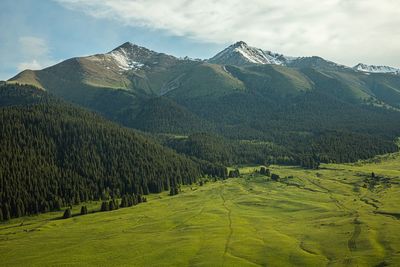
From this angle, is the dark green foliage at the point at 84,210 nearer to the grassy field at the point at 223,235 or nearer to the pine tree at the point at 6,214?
the grassy field at the point at 223,235

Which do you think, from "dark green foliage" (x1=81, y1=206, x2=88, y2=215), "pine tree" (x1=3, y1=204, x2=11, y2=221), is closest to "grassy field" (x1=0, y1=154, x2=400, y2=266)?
"pine tree" (x1=3, y1=204, x2=11, y2=221)

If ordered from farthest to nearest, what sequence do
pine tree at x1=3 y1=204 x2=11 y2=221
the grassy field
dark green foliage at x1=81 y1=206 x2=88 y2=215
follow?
dark green foliage at x1=81 y1=206 x2=88 y2=215, pine tree at x1=3 y1=204 x2=11 y2=221, the grassy field

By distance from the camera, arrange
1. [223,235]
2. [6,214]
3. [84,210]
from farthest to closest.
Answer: [84,210] < [6,214] < [223,235]

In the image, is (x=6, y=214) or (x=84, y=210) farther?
(x=84, y=210)

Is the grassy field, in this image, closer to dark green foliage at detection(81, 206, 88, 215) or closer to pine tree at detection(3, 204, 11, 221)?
pine tree at detection(3, 204, 11, 221)

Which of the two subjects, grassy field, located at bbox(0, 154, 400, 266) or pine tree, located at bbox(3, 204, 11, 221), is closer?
grassy field, located at bbox(0, 154, 400, 266)

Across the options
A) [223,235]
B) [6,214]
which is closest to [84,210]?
Answer: [6,214]

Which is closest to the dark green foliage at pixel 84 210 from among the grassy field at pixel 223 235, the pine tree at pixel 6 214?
the grassy field at pixel 223 235

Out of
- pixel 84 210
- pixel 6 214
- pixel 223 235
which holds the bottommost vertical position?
Answer: pixel 223 235

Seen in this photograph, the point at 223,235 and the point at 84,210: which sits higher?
the point at 84,210

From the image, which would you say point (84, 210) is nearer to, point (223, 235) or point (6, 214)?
point (6, 214)
